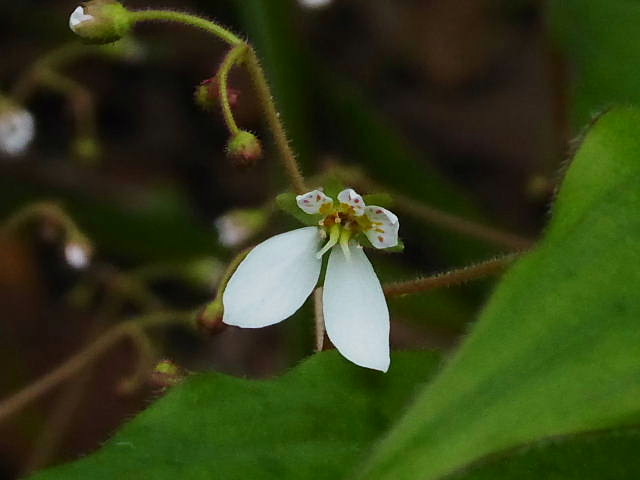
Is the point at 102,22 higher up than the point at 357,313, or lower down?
higher up

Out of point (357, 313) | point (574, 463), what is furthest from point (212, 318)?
point (574, 463)

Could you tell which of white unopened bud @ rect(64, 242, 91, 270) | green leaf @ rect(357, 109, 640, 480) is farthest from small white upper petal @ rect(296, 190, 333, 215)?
white unopened bud @ rect(64, 242, 91, 270)

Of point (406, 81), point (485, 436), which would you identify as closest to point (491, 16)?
point (406, 81)

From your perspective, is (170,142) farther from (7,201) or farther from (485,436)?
(485,436)

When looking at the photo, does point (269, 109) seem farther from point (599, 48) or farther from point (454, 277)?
point (599, 48)

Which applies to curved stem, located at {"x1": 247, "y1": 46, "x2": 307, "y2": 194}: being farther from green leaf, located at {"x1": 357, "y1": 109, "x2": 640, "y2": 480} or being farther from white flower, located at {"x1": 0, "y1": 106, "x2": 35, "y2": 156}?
white flower, located at {"x1": 0, "y1": 106, "x2": 35, "y2": 156}

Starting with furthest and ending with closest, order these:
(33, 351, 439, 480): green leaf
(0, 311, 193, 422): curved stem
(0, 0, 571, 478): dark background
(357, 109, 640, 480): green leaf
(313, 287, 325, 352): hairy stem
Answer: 1. (0, 0, 571, 478): dark background
2. (0, 311, 193, 422): curved stem
3. (313, 287, 325, 352): hairy stem
4. (33, 351, 439, 480): green leaf
5. (357, 109, 640, 480): green leaf
